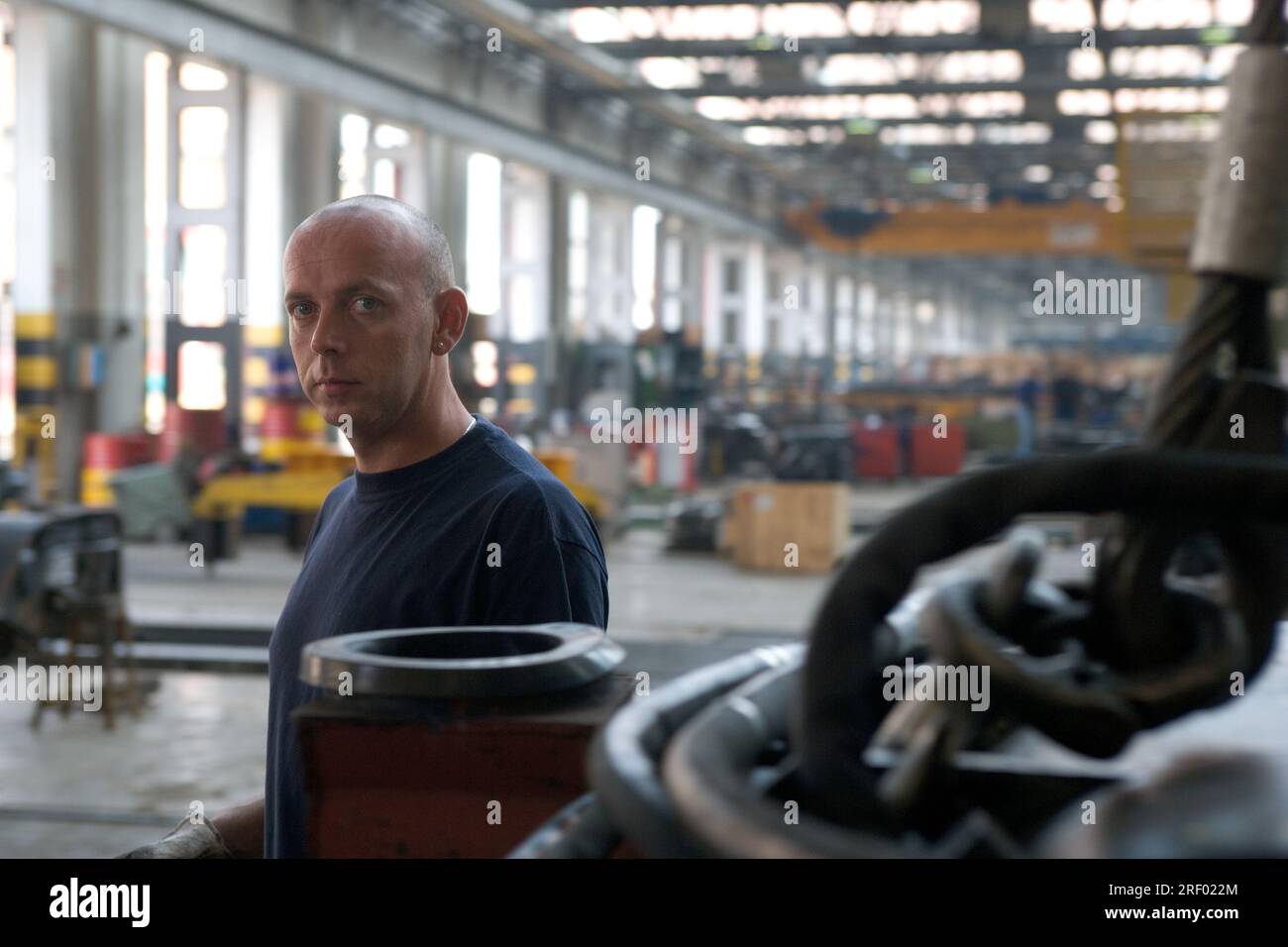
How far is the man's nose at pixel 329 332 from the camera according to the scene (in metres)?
2.14

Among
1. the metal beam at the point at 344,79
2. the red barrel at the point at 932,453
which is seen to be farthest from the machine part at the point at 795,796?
the red barrel at the point at 932,453

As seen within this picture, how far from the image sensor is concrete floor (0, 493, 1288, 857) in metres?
5.41

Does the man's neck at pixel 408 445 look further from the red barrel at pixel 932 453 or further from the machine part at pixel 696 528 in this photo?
the red barrel at pixel 932 453

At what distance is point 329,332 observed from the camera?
2.14 m

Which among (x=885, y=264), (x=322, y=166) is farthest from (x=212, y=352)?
(x=885, y=264)

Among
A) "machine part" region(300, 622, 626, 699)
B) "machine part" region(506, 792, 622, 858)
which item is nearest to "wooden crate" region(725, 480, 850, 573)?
"machine part" region(300, 622, 626, 699)

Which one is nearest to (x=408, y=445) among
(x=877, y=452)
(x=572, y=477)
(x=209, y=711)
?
(x=209, y=711)

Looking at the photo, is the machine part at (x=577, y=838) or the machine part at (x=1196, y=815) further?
the machine part at (x=577, y=838)

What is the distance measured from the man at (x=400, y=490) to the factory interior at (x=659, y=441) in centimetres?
2

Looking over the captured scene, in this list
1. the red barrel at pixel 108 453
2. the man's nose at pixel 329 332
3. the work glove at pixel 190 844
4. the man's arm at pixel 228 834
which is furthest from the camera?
the red barrel at pixel 108 453

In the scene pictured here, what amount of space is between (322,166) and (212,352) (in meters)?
3.95

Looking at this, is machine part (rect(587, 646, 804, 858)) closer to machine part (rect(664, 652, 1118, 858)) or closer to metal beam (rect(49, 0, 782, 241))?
machine part (rect(664, 652, 1118, 858))
